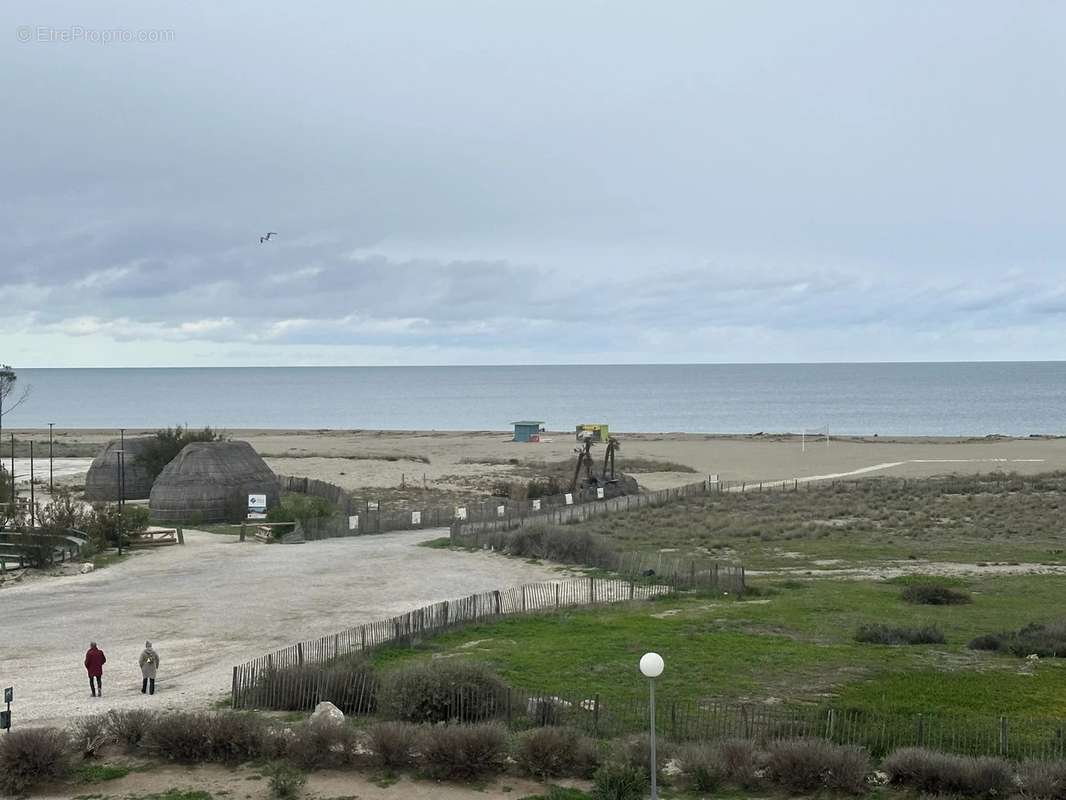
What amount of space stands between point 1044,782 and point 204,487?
3886cm

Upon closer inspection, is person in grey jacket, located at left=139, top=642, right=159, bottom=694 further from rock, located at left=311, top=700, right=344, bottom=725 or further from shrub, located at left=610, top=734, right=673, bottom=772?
shrub, located at left=610, top=734, right=673, bottom=772

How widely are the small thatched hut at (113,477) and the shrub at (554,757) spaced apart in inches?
1692

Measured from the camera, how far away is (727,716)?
16000 mm

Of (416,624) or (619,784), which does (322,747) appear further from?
(416,624)

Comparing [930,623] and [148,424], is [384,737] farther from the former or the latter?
[148,424]

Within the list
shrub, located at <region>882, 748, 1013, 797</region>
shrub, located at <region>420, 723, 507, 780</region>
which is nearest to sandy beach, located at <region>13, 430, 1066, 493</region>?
shrub, located at <region>420, 723, 507, 780</region>

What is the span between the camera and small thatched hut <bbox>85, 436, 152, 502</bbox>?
174 feet

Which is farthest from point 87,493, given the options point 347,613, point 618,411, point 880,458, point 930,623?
point 618,411

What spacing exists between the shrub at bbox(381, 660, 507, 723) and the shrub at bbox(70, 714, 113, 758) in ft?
13.8

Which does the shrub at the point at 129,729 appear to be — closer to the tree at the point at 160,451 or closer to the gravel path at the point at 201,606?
the gravel path at the point at 201,606

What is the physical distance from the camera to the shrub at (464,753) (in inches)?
569

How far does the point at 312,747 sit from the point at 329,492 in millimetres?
37556

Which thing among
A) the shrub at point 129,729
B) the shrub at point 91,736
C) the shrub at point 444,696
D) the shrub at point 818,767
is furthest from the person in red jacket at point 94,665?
the shrub at point 818,767

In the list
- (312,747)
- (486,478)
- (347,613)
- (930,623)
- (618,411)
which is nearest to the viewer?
(312,747)
